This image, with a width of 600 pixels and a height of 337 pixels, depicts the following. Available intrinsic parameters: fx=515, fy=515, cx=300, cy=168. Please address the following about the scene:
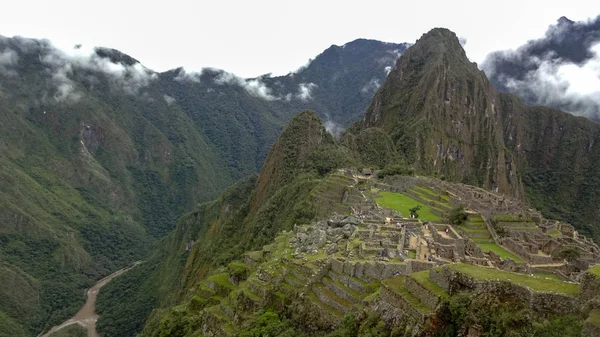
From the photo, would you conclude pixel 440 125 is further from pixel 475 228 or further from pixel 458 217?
pixel 475 228

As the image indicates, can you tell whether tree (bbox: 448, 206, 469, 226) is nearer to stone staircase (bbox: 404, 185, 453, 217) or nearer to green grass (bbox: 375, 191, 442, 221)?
green grass (bbox: 375, 191, 442, 221)

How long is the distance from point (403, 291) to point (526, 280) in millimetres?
4311

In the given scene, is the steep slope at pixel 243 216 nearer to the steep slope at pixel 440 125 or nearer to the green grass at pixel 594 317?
the steep slope at pixel 440 125

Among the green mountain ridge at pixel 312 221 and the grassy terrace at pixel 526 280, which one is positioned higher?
the grassy terrace at pixel 526 280

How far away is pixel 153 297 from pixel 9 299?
42953 millimetres

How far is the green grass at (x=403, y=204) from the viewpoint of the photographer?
62.7m

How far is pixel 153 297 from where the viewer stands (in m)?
124

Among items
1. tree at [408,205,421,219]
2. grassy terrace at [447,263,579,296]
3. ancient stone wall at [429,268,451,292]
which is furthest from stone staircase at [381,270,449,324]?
tree at [408,205,421,219]

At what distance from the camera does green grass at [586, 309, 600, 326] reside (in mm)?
12558

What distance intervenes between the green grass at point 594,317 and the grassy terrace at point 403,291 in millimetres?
4986

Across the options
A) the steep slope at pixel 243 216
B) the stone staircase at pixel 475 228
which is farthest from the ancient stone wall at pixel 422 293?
the steep slope at pixel 243 216

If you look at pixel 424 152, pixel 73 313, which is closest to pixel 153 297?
pixel 73 313

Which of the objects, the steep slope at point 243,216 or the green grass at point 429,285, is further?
the steep slope at point 243,216

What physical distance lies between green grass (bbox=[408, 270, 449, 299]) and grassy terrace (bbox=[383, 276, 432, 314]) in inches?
22.1
